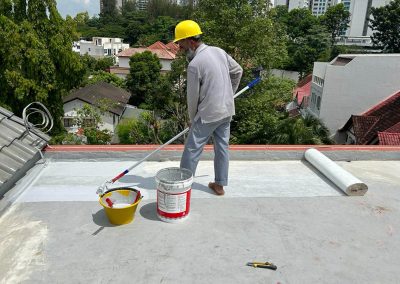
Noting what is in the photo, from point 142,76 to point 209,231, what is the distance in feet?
112

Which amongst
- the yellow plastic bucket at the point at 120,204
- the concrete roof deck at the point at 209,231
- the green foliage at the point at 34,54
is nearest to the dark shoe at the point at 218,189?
the concrete roof deck at the point at 209,231

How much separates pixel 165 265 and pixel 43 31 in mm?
13347

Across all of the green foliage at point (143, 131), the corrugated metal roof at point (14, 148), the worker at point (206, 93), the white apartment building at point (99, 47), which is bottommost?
the green foliage at point (143, 131)

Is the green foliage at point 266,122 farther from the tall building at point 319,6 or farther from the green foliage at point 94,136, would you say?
the tall building at point 319,6

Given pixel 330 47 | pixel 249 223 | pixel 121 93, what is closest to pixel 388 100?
pixel 249 223

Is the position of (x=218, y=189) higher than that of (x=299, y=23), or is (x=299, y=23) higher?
(x=299, y=23)

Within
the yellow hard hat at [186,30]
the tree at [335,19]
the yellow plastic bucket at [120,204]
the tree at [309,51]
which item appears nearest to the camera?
the yellow plastic bucket at [120,204]

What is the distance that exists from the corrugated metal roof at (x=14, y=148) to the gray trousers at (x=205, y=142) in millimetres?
1444

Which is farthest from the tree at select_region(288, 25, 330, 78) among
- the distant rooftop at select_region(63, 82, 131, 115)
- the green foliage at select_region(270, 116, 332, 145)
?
the green foliage at select_region(270, 116, 332, 145)

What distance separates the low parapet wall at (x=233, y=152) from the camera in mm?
4043

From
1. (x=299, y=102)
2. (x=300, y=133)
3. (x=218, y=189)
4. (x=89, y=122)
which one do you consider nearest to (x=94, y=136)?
(x=89, y=122)

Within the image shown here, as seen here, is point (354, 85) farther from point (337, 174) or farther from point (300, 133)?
point (337, 174)

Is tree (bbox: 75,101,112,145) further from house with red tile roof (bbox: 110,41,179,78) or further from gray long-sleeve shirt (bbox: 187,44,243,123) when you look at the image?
house with red tile roof (bbox: 110,41,179,78)

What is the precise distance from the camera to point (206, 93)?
2887mm
